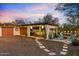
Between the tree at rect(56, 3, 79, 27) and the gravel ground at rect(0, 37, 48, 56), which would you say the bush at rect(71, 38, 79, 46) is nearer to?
the tree at rect(56, 3, 79, 27)

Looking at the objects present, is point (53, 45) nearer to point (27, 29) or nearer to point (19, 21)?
point (27, 29)

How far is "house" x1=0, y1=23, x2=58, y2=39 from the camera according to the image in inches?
144

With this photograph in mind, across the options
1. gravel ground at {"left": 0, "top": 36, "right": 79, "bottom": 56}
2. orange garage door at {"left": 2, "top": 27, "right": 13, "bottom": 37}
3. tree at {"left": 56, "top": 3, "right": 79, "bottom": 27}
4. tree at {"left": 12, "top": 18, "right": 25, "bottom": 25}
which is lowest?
gravel ground at {"left": 0, "top": 36, "right": 79, "bottom": 56}

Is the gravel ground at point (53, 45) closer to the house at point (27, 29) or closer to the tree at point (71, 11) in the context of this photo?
the house at point (27, 29)

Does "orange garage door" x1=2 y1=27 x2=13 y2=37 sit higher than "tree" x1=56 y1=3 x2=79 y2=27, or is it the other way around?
"tree" x1=56 y1=3 x2=79 y2=27

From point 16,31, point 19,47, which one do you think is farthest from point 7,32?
point 19,47

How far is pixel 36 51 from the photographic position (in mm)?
3668

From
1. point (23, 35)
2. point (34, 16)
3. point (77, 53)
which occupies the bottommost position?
point (77, 53)

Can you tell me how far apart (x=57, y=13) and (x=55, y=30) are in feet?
0.77

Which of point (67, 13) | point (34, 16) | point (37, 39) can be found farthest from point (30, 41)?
point (67, 13)

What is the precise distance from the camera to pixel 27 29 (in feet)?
12.1

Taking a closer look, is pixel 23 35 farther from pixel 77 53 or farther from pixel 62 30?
pixel 77 53

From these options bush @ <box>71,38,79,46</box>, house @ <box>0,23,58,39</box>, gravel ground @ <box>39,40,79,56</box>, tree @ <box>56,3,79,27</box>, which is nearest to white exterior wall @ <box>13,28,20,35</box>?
house @ <box>0,23,58,39</box>

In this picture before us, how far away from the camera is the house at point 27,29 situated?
12.0 ft
